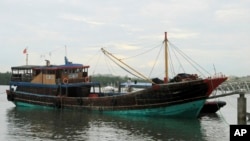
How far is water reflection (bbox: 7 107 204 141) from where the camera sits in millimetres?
27038

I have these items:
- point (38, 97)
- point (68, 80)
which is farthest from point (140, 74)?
point (38, 97)

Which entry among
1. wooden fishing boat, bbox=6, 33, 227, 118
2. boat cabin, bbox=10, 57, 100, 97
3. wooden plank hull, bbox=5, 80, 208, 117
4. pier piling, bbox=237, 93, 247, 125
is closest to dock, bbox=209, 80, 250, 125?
pier piling, bbox=237, 93, 247, 125

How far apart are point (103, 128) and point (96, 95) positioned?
690 inches

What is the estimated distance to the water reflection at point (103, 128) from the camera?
2704 cm

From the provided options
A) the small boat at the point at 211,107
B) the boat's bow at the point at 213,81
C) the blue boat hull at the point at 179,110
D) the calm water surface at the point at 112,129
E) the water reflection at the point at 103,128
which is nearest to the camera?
the calm water surface at the point at 112,129

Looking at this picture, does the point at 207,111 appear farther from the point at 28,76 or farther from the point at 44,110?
the point at 28,76

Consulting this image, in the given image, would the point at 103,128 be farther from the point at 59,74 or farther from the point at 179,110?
the point at 59,74

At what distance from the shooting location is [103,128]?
31.8m

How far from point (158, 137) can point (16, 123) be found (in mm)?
14163

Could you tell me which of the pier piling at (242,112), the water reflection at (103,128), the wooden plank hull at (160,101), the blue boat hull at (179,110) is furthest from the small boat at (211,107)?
the pier piling at (242,112)

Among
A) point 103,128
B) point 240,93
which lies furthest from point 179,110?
point 240,93

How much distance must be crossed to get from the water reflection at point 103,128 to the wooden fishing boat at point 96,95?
61.3 inches

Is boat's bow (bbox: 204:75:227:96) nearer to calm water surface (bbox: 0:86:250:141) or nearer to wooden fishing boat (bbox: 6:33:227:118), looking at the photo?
wooden fishing boat (bbox: 6:33:227:118)

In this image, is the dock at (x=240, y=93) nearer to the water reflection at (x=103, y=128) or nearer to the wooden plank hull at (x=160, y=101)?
the wooden plank hull at (x=160, y=101)
